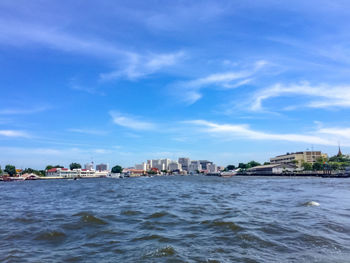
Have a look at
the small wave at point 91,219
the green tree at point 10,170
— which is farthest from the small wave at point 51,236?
the green tree at point 10,170

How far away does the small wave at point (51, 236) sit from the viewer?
1005 centimetres

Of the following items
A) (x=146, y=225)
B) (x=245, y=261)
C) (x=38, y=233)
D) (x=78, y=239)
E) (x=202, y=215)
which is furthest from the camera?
(x=202, y=215)

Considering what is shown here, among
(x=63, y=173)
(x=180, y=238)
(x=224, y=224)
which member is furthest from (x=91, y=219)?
(x=63, y=173)

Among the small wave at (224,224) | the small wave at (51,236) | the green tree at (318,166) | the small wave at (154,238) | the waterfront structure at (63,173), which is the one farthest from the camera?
the waterfront structure at (63,173)

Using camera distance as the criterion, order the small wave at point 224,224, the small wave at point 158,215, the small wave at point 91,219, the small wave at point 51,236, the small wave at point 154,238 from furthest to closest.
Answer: the small wave at point 158,215 → the small wave at point 91,219 → the small wave at point 224,224 → the small wave at point 51,236 → the small wave at point 154,238

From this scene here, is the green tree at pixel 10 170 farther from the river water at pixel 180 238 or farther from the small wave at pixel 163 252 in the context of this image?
the small wave at pixel 163 252

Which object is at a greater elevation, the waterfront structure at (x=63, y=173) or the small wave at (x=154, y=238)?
the small wave at (x=154, y=238)

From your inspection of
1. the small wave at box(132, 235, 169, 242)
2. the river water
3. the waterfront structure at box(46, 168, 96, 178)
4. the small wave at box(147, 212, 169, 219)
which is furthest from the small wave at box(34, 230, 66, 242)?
the waterfront structure at box(46, 168, 96, 178)

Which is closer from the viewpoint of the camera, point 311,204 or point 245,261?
point 245,261

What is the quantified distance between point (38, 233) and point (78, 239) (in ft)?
7.96

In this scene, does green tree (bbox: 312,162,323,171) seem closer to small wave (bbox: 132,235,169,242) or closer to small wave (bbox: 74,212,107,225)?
small wave (bbox: 74,212,107,225)

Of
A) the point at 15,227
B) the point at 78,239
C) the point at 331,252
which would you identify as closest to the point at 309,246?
the point at 331,252

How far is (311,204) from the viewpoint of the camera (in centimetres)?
1791

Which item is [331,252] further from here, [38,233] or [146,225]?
[38,233]
